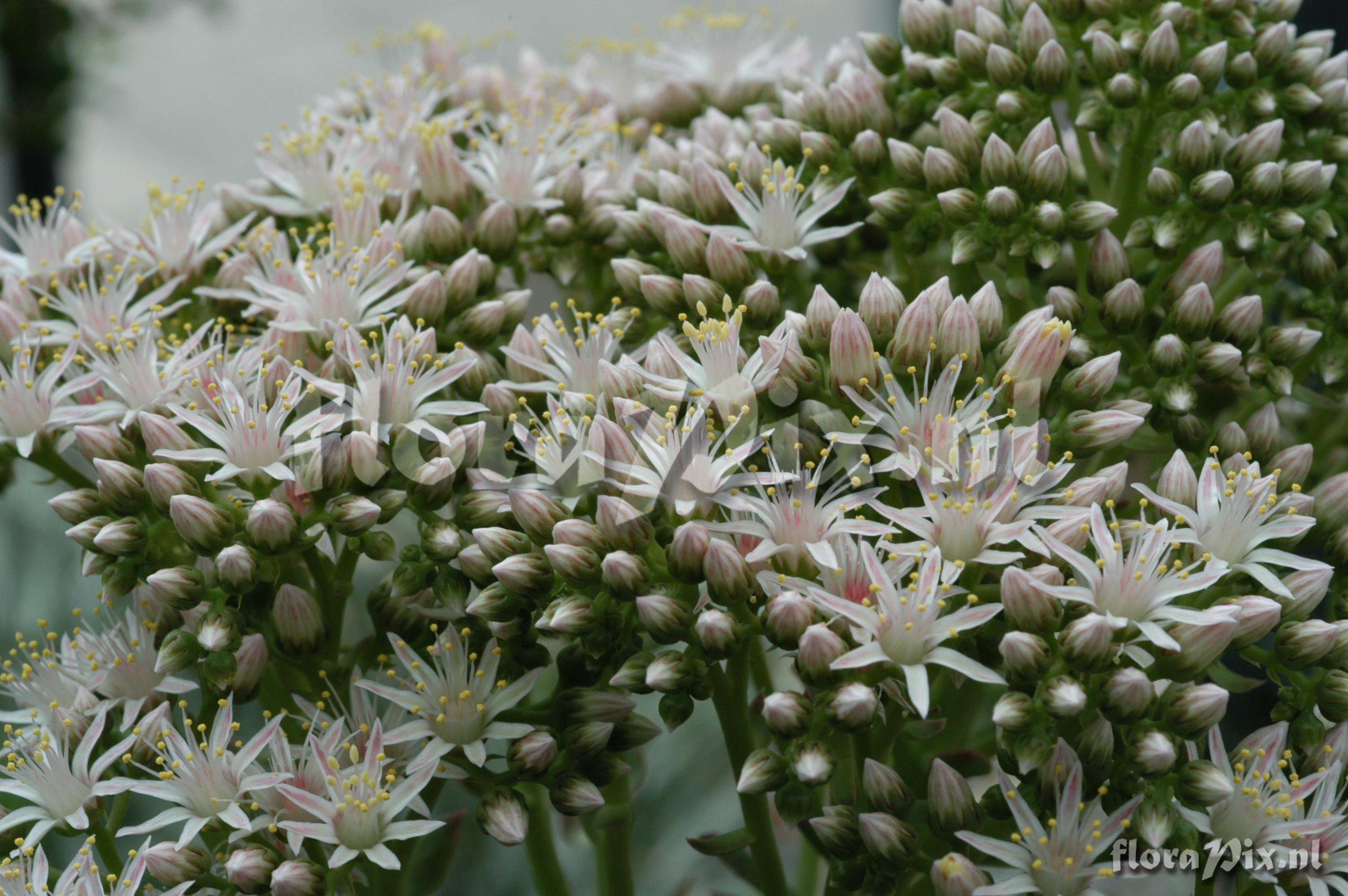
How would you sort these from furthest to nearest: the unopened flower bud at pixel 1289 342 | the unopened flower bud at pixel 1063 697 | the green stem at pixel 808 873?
the green stem at pixel 808 873 → the unopened flower bud at pixel 1289 342 → the unopened flower bud at pixel 1063 697

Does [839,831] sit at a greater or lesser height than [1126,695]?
lesser

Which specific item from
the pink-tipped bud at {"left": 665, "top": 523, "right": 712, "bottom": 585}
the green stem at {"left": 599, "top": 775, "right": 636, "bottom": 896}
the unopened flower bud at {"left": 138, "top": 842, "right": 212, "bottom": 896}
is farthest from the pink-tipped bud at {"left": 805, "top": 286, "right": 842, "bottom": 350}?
the unopened flower bud at {"left": 138, "top": 842, "right": 212, "bottom": 896}

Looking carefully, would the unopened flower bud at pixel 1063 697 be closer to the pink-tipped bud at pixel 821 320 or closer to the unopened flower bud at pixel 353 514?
the pink-tipped bud at pixel 821 320

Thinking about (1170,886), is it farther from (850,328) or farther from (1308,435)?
(850,328)

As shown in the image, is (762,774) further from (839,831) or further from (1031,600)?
(1031,600)

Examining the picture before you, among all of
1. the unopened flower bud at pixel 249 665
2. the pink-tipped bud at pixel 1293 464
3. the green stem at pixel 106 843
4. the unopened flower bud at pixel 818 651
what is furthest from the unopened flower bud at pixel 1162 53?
the green stem at pixel 106 843

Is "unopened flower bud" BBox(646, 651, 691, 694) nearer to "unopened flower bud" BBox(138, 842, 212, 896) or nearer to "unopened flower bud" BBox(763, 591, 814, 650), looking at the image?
"unopened flower bud" BBox(763, 591, 814, 650)

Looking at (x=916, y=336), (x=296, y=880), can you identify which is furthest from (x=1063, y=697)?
(x=296, y=880)
